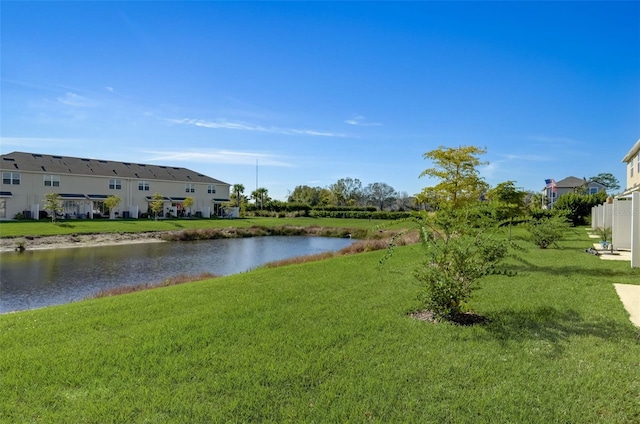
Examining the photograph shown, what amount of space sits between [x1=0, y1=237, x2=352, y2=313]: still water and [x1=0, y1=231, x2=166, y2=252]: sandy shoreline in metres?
1.88

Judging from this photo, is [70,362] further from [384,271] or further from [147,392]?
[384,271]

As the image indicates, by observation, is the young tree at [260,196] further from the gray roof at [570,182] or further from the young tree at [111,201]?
the gray roof at [570,182]

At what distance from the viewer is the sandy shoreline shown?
2655 cm

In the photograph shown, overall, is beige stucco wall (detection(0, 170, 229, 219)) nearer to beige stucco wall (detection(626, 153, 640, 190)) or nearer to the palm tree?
the palm tree

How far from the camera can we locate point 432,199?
1505cm

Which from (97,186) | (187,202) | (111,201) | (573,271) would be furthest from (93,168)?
(573,271)

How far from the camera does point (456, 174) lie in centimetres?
1455

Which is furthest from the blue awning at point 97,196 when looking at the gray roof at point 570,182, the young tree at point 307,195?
the gray roof at point 570,182

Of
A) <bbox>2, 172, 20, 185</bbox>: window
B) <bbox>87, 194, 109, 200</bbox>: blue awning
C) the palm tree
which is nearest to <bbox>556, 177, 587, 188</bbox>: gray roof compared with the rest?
the palm tree

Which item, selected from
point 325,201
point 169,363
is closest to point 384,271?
point 169,363

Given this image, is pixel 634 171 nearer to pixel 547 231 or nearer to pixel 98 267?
pixel 547 231

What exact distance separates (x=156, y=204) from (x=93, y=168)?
887cm

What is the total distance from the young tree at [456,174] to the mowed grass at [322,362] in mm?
6942

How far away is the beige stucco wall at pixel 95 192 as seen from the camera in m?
41.3
